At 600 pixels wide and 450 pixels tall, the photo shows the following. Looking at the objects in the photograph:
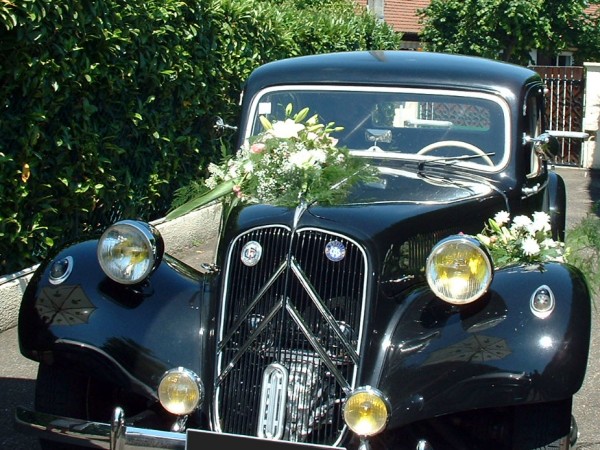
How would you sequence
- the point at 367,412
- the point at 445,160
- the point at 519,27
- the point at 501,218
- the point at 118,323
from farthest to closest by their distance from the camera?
the point at 519,27
the point at 445,160
the point at 501,218
the point at 118,323
the point at 367,412

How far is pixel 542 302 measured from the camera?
3.40 m

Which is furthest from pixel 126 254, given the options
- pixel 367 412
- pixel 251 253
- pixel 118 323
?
pixel 367 412

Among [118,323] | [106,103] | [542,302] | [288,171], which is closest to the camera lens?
[542,302]

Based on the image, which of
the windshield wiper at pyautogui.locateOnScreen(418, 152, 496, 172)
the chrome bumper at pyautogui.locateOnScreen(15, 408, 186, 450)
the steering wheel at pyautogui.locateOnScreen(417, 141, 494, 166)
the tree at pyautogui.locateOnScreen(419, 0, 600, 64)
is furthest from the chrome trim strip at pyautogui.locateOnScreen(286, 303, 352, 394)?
the tree at pyautogui.locateOnScreen(419, 0, 600, 64)

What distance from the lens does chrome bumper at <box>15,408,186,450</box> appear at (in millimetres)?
3172

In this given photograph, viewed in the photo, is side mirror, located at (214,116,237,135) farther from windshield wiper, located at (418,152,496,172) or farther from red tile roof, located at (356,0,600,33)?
red tile roof, located at (356,0,600,33)

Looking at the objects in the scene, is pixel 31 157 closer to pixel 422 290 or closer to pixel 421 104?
pixel 421 104

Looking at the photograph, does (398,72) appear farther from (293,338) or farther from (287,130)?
(293,338)

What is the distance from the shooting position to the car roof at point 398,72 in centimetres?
471

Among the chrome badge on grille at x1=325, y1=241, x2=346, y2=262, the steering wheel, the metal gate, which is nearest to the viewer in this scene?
the chrome badge on grille at x1=325, y1=241, x2=346, y2=262

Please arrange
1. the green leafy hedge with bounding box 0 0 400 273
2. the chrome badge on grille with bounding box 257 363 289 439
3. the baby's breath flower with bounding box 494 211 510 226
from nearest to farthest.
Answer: the chrome badge on grille with bounding box 257 363 289 439, the baby's breath flower with bounding box 494 211 510 226, the green leafy hedge with bounding box 0 0 400 273

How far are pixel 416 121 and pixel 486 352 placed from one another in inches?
71.0

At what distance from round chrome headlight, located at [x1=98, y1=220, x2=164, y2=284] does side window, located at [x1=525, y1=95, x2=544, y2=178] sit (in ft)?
6.96

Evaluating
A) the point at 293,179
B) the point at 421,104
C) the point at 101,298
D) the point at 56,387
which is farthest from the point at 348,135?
the point at 56,387
